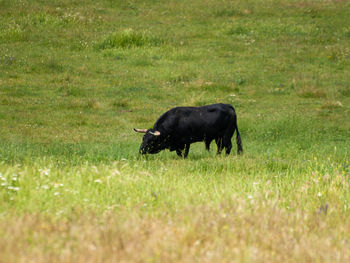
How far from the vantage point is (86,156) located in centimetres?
1005

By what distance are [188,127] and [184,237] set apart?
780 centimetres

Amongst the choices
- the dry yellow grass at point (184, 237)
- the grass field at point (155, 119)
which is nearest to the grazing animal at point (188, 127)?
the grass field at point (155, 119)

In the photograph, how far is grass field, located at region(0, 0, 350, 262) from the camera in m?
4.13

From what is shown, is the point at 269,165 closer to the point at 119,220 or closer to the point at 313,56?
the point at 119,220

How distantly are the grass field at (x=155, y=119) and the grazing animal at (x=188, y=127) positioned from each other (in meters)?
0.47

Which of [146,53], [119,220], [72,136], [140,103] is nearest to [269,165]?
[119,220]

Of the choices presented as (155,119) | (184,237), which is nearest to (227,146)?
(155,119)

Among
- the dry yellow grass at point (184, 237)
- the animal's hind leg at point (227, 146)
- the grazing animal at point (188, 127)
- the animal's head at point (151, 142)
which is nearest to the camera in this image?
the dry yellow grass at point (184, 237)

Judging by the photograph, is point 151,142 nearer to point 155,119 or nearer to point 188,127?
point 188,127

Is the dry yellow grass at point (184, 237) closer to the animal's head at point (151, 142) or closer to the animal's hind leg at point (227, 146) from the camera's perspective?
the animal's head at point (151, 142)

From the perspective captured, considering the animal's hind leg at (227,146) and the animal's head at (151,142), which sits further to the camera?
the animal's hind leg at (227,146)

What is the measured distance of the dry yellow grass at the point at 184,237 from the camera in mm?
3641

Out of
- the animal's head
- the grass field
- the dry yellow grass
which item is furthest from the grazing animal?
the dry yellow grass

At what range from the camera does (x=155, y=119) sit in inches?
650
